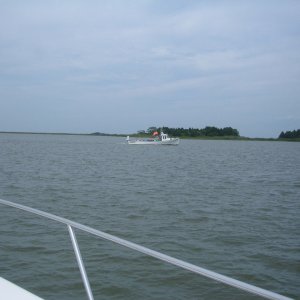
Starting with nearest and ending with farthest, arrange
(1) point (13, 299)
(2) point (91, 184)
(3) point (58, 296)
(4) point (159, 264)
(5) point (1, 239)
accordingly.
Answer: (1) point (13, 299) → (3) point (58, 296) → (4) point (159, 264) → (5) point (1, 239) → (2) point (91, 184)

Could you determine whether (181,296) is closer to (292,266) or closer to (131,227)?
(292,266)

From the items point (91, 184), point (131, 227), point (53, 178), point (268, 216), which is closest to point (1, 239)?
point (131, 227)

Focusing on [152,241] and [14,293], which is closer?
[14,293]

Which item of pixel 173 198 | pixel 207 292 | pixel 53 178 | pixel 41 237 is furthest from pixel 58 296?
pixel 53 178

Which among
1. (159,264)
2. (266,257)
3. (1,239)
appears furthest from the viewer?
(1,239)

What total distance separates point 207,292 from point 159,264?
1436mm

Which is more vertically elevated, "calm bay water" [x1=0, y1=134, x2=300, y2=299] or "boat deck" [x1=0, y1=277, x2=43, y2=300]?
"boat deck" [x1=0, y1=277, x2=43, y2=300]

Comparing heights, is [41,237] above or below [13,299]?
below

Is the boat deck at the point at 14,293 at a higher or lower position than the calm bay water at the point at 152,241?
higher

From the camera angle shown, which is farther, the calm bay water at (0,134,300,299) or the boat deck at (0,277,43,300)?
the calm bay water at (0,134,300,299)

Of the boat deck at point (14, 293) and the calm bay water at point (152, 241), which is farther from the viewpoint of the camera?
the calm bay water at point (152, 241)

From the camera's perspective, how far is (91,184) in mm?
Result: 19891

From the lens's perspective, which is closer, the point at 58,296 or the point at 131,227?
the point at 58,296

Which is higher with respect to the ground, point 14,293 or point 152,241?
point 14,293
